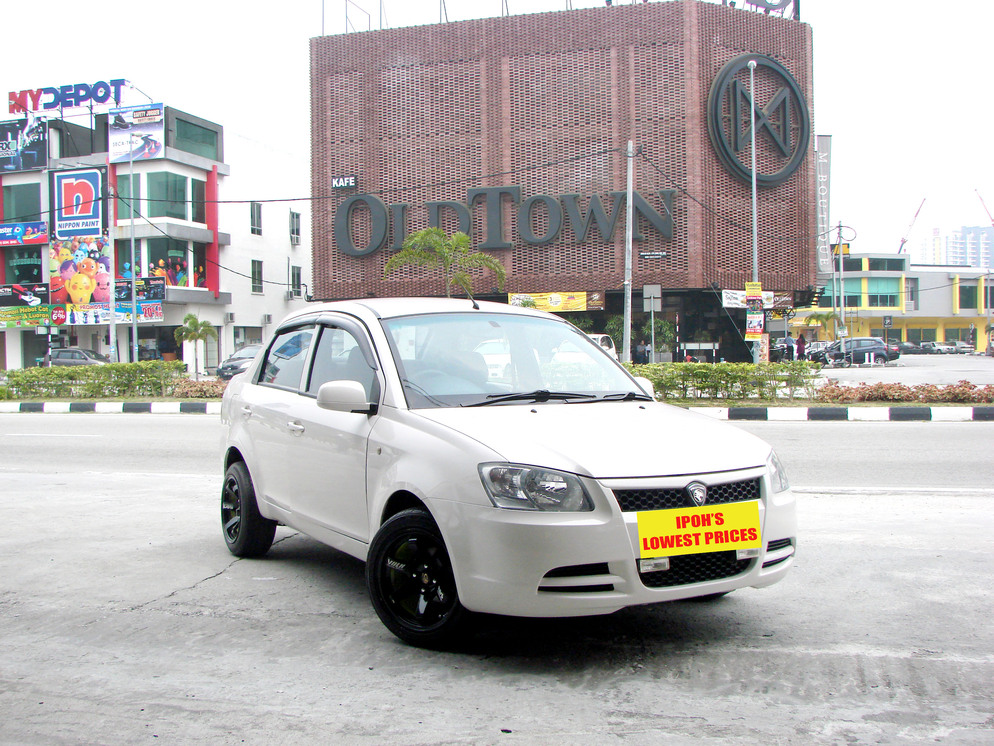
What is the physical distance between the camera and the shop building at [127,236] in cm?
4731

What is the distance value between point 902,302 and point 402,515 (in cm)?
9130

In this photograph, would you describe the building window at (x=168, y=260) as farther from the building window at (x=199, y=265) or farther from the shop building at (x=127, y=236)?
the building window at (x=199, y=265)

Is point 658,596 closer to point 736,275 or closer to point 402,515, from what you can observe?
point 402,515

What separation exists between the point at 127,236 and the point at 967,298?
76.4 meters

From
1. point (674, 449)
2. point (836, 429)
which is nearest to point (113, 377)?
point (836, 429)

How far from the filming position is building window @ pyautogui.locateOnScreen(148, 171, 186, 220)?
4750 cm

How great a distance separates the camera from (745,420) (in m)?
15.4

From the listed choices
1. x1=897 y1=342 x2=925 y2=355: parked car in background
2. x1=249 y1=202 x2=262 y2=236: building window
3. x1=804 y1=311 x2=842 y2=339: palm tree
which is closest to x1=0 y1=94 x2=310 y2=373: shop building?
x1=249 y1=202 x2=262 y2=236: building window

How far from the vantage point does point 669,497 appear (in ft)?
11.6

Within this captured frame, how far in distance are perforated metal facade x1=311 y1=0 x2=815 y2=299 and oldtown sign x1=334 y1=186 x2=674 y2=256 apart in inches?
6.9

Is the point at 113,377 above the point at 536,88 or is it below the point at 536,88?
below

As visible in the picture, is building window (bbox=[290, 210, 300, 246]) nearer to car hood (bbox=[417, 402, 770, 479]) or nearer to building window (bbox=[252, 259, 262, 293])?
building window (bbox=[252, 259, 262, 293])

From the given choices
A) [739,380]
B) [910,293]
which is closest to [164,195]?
[739,380]

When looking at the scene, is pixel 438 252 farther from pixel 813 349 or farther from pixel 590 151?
pixel 813 349
